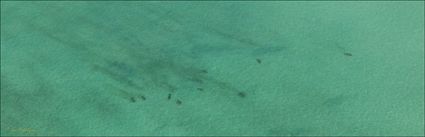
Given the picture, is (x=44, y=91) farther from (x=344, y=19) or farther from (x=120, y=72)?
(x=344, y=19)

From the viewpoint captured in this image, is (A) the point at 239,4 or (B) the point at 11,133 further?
(A) the point at 239,4

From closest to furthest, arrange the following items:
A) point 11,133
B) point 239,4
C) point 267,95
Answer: point 11,133
point 267,95
point 239,4

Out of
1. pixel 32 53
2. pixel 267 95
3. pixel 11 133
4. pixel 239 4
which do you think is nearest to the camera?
pixel 11 133

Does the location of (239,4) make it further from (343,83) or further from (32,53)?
(32,53)

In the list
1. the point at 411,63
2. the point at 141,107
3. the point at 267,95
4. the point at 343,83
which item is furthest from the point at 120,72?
the point at 411,63

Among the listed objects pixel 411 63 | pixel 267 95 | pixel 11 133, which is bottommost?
pixel 11 133

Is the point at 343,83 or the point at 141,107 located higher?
the point at 343,83
